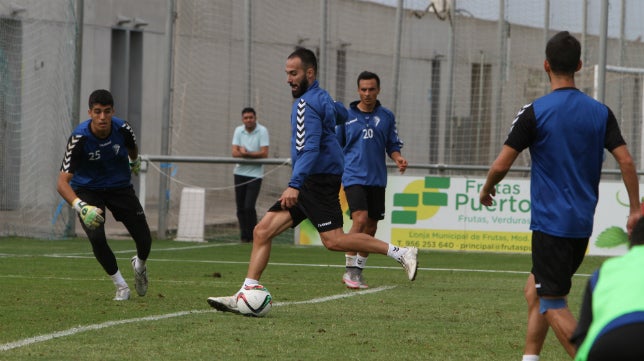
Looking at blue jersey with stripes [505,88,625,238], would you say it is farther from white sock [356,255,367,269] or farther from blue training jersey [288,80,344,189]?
white sock [356,255,367,269]

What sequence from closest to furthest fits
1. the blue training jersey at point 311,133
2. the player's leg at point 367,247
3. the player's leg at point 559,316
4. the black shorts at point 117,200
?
the player's leg at point 559,316 → the blue training jersey at point 311,133 → the player's leg at point 367,247 → the black shorts at point 117,200

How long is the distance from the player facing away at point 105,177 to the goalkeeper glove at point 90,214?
0.17 meters

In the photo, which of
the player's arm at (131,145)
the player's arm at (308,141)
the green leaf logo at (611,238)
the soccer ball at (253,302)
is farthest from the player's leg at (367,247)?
the green leaf logo at (611,238)

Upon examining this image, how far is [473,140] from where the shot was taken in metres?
21.7

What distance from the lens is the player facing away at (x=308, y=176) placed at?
9.43 meters

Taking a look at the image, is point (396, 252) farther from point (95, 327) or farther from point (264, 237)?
point (95, 327)

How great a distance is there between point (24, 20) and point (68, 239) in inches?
154

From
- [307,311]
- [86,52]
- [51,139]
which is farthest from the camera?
[86,52]

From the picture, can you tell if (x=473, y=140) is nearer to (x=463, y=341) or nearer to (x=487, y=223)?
(x=487, y=223)

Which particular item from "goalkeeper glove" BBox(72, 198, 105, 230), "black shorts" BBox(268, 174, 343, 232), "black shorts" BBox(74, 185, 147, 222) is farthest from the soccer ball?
"black shorts" BBox(74, 185, 147, 222)

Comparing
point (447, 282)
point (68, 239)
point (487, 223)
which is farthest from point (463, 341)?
point (68, 239)

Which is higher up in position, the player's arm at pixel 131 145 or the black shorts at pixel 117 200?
the player's arm at pixel 131 145

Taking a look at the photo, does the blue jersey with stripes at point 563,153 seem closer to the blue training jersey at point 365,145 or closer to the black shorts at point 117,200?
the black shorts at point 117,200

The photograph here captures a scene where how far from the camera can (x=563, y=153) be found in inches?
262
